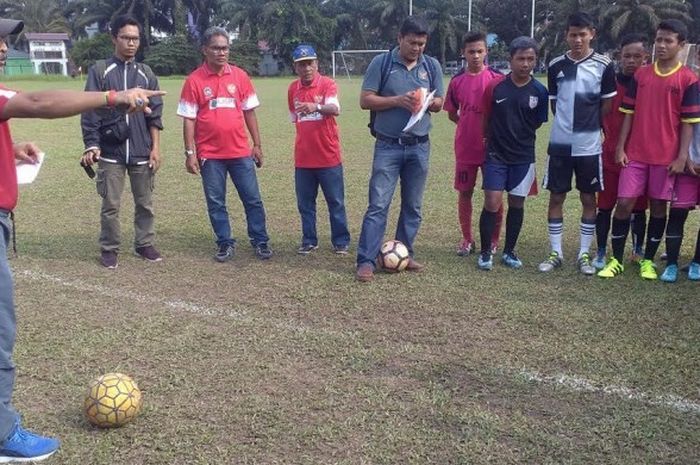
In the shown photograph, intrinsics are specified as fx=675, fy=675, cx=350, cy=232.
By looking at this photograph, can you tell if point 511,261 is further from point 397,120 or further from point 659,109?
point 659,109

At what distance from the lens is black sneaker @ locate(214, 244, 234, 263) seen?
6703 millimetres

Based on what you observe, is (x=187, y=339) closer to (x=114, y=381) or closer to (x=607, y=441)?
(x=114, y=381)

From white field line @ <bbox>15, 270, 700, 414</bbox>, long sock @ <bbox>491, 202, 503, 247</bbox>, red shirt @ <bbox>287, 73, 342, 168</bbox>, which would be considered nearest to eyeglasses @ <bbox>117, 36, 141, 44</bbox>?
red shirt @ <bbox>287, 73, 342, 168</bbox>

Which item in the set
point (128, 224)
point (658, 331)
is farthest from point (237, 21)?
point (658, 331)

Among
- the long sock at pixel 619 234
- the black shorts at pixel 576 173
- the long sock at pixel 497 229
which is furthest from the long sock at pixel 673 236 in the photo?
the long sock at pixel 497 229

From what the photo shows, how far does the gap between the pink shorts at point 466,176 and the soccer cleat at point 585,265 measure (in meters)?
1.28

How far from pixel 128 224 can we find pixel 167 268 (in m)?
1.94

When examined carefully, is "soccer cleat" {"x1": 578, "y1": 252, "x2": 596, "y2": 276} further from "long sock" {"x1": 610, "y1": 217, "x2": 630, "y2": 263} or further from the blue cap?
the blue cap

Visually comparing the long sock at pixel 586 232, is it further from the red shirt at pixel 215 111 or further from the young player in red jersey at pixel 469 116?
the red shirt at pixel 215 111

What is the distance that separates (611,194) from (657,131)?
85 centimetres

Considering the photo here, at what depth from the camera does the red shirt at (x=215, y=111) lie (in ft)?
21.3

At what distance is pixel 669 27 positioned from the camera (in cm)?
550

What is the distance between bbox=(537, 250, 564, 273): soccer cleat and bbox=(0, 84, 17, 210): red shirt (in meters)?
4.51

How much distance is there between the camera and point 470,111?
658 cm
